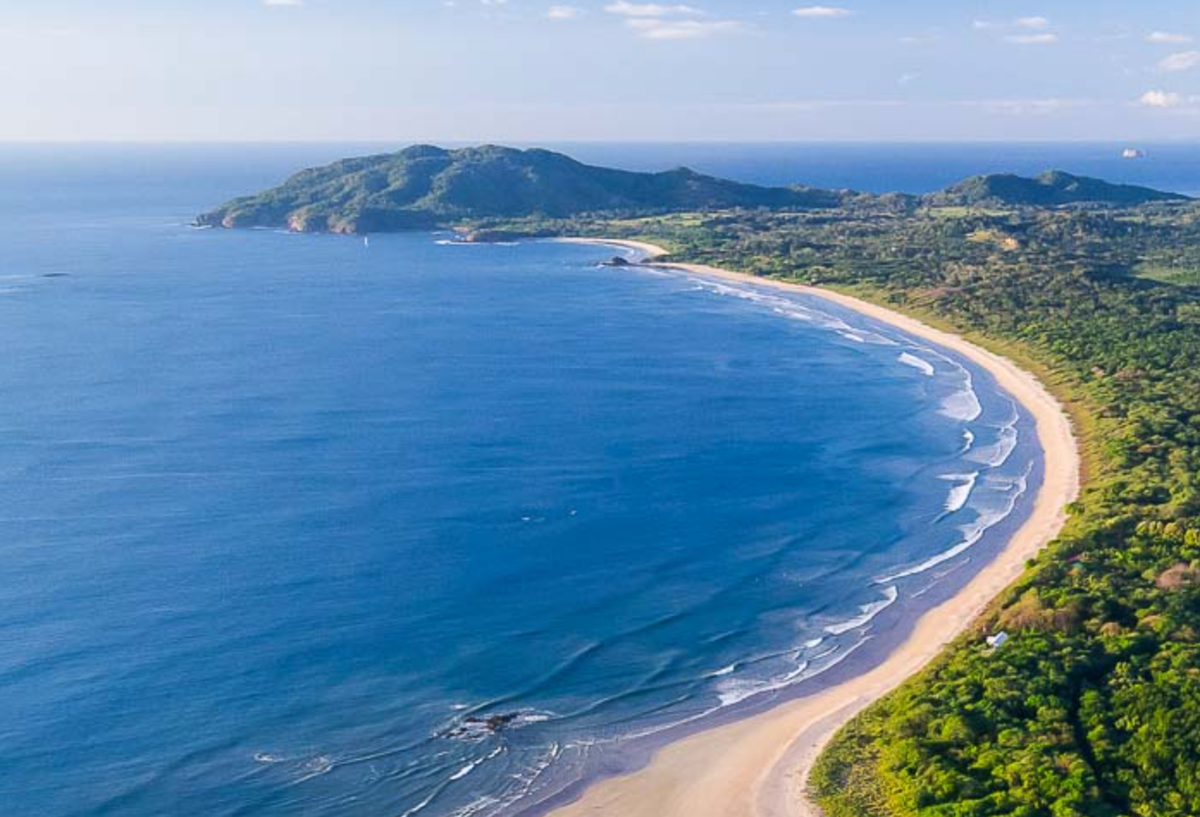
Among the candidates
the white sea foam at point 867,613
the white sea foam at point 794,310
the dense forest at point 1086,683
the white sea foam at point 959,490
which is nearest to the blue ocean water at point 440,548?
the white sea foam at point 867,613

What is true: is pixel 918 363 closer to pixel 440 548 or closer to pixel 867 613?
pixel 867 613

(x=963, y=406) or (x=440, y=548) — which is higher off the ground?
(x=963, y=406)

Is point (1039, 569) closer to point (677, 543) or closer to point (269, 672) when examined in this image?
point (677, 543)

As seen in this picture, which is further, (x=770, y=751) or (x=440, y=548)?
(x=440, y=548)

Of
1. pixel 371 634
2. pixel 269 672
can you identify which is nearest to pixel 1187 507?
pixel 371 634

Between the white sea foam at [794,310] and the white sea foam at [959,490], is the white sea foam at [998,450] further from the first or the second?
the white sea foam at [794,310]

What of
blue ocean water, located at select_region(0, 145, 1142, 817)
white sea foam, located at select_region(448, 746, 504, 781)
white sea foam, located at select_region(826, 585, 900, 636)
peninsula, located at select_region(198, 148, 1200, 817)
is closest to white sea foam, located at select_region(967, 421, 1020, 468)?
blue ocean water, located at select_region(0, 145, 1142, 817)

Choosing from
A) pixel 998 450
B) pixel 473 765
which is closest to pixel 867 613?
pixel 473 765
